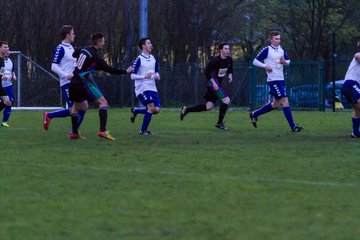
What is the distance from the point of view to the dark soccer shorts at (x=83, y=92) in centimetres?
1546

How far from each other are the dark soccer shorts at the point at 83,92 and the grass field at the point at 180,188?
30.0 inches

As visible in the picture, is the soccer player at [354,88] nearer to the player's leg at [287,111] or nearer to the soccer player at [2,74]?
the player's leg at [287,111]

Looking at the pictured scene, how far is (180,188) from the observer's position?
9172 mm

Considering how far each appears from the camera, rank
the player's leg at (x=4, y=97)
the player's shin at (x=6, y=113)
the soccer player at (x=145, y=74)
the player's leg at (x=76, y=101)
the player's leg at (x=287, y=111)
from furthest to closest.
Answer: the player's shin at (x=6, y=113) → the player's leg at (x=4, y=97) → the player's leg at (x=287, y=111) → the soccer player at (x=145, y=74) → the player's leg at (x=76, y=101)

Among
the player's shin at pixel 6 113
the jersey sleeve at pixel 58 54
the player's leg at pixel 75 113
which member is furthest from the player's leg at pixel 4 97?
the player's leg at pixel 75 113

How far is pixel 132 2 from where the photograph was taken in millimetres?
39625

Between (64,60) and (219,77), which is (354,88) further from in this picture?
(64,60)

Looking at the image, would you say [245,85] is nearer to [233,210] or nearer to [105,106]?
[105,106]

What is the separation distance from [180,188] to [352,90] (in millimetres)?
7174

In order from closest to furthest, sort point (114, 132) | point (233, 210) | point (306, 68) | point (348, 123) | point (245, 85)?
point (233, 210) < point (114, 132) < point (348, 123) < point (306, 68) < point (245, 85)

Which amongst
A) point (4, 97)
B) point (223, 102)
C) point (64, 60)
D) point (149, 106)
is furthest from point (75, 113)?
point (223, 102)

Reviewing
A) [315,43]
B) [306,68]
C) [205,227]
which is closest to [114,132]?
[205,227]

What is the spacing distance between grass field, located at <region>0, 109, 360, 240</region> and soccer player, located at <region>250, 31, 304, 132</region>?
6.99 feet

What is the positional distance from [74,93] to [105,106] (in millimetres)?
570
